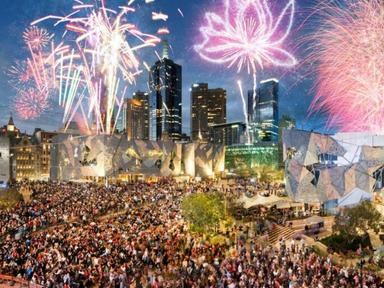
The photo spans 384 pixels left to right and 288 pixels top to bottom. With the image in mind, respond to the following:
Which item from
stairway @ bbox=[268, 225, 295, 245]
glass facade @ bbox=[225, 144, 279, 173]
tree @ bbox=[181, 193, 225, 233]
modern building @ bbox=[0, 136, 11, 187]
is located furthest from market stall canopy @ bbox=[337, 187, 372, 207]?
glass facade @ bbox=[225, 144, 279, 173]

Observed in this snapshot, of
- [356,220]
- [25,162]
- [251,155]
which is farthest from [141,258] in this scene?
[251,155]

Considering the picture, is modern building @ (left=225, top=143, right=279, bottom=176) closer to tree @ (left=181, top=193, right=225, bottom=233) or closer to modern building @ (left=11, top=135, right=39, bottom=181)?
modern building @ (left=11, top=135, right=39, bottom=181)

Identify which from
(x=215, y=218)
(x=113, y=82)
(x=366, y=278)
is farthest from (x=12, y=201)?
(x=366, y=278)

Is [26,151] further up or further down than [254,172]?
further up

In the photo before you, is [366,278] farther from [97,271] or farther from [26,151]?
[26,151]

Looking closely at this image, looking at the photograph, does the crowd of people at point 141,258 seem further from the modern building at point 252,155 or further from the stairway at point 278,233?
the modern building at point 252,155

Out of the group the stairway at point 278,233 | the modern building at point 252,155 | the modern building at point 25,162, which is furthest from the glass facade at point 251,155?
the stairway at point 278,233
